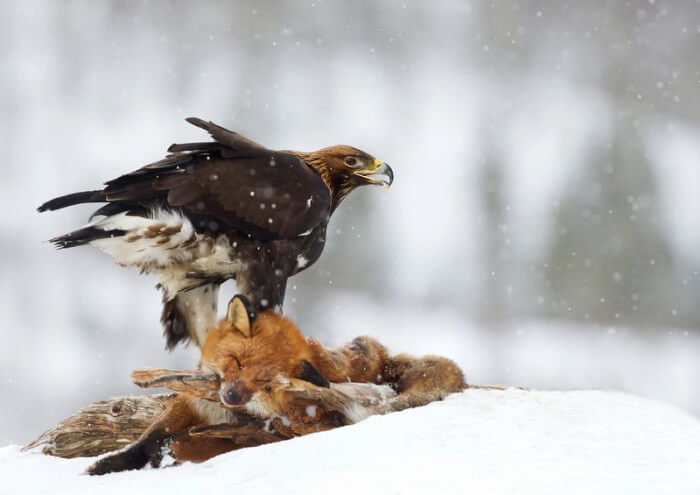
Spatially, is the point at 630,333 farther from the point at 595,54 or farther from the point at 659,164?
the point at 595,54

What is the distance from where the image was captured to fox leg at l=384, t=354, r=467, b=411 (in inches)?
107

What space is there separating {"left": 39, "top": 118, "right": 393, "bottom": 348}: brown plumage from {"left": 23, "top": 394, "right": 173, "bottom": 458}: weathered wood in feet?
2.74

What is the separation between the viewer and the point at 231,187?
409 centimetres

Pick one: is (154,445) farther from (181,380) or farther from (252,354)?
(252,354)

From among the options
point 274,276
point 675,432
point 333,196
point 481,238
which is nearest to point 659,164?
point 481,238

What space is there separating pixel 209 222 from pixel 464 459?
235 cm

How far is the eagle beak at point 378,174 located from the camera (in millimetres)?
4562

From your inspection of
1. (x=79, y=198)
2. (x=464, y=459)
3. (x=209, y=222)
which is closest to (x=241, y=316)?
(x=464, y=459)

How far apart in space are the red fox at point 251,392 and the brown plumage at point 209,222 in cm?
116

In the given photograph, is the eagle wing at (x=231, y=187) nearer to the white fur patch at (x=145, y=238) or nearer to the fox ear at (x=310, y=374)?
the white fur patch at (x=145, y=238)

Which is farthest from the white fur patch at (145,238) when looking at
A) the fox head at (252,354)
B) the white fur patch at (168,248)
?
the fox head at (252,354)

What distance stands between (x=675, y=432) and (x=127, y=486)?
168 cm

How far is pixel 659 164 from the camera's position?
852 centimetres

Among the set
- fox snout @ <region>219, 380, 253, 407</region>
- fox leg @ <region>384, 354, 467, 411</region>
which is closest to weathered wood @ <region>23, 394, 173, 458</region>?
fox snout @ <region>219, 380, 253, 407</region>
